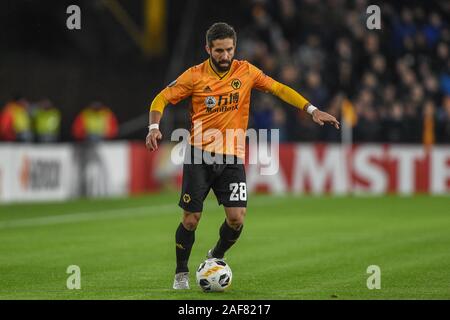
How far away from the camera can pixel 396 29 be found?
29.0 m

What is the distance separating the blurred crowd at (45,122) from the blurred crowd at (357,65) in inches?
150

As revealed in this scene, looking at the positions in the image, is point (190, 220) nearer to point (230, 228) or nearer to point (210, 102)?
point (230, 228)

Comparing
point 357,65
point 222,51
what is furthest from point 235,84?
point 357,65

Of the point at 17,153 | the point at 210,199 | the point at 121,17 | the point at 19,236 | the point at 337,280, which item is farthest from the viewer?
the point at 121,17

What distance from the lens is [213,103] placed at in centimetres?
1044

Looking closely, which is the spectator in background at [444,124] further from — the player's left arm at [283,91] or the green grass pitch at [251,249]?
the player's left arm at [283,91]

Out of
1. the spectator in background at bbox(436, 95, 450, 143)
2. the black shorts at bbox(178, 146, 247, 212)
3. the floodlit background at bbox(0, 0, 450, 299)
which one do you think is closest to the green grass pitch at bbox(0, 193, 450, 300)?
the floodlit background at bbox(0, 0, 450, 299)

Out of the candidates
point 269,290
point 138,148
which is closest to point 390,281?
point 269,290

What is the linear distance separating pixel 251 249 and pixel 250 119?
13198 millimetres

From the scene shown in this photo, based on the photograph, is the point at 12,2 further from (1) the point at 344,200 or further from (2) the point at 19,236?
(2) the point at 19,236

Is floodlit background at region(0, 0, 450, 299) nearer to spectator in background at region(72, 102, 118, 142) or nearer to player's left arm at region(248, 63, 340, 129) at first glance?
→ spectator in background at region(72, 102, 118, 142)

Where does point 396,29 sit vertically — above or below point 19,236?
above

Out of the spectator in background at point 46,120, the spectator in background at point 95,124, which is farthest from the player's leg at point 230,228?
the spectator in background at point 46,120

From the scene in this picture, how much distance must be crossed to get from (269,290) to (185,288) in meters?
0.78
